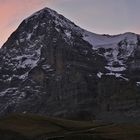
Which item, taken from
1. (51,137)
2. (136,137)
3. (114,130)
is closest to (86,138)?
(51,137)

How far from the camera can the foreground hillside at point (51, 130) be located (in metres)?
40.9

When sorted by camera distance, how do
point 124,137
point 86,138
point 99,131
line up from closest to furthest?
1. point 86,138
2. point 124,137
3. point 99,131

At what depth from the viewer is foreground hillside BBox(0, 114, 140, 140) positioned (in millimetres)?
40931

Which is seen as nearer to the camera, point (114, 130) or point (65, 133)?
point (65, 133)

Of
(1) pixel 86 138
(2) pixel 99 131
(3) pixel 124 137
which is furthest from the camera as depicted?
(2) pixel 99 131

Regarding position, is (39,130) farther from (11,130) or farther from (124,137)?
(124,137)

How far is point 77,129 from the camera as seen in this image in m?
46.7

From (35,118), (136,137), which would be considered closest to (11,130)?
(35,118)

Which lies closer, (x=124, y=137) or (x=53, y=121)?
(x=124, y=137)

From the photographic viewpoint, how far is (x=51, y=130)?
144 ft

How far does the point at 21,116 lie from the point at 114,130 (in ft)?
24.4

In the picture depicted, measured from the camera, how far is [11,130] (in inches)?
1661

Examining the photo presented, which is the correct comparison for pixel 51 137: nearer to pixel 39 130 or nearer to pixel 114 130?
pixel 39 130

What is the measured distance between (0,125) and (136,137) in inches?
381
